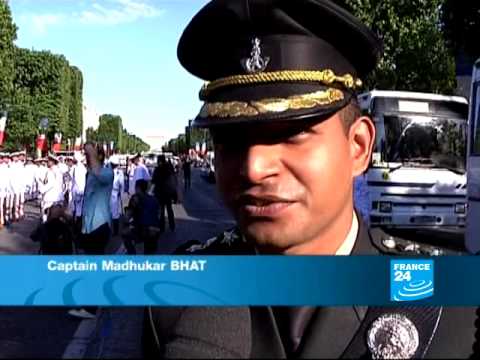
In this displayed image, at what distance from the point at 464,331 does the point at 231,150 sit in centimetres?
43

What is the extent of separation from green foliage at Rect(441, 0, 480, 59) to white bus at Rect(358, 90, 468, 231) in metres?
2.46

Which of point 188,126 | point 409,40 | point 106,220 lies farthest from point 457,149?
point 188,126

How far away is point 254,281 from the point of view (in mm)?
1125

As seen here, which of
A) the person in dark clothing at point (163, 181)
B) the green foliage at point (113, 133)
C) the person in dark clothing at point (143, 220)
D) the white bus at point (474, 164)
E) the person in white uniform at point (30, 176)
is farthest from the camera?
the person in white uniform at point (30, 176)

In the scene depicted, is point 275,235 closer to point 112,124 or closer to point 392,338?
point 392,338

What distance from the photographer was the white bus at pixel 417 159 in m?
12.2

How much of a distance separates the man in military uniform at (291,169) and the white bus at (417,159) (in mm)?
10642

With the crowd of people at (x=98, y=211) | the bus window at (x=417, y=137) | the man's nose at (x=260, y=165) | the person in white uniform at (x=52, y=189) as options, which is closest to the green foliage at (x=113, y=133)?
the crowd of people at (x=98, y=211)

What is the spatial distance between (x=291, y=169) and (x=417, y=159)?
1175 centimetres

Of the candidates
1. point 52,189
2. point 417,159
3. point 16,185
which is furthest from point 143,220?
point 16,185

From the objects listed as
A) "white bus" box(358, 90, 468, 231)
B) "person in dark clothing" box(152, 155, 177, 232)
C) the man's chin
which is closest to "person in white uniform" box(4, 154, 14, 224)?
"person in dark clothing" box(152, 155, 177, 232)

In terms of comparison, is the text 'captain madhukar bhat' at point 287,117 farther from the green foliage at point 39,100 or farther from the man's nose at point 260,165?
the green foliage at point 39,100

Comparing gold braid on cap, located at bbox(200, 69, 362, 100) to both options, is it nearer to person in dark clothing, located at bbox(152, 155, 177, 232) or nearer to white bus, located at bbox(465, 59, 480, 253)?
white bus, located at bbox(465, 59, 480, 253)

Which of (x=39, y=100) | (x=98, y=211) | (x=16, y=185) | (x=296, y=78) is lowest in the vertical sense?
(x=16, y=185)
